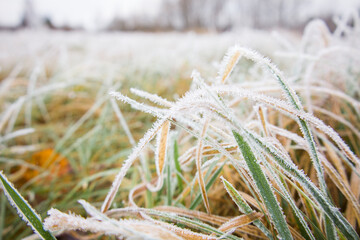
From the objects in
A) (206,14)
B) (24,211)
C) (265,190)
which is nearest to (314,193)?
(265,190)

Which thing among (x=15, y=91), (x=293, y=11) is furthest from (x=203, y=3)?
(x=15, y=91)

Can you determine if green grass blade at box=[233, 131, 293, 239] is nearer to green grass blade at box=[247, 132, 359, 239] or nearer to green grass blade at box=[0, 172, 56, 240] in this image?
green grass blade at box=[247, 132, 359, 239]

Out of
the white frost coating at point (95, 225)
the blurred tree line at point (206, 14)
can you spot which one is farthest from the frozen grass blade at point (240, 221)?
the blurred tree line at point (206, 14)

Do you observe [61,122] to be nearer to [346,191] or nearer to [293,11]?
[346,191]

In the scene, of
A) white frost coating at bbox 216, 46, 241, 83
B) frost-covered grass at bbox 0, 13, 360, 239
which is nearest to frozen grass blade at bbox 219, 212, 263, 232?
frost-covered grass at bbox 0, 13, 360, 239

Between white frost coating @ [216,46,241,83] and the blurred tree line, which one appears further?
the blurred tree line

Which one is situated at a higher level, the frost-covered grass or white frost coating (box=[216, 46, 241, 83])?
white frost coating (box=[216, 46, 241, 83])

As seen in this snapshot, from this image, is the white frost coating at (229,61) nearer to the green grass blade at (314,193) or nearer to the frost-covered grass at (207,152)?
the frost-covered grass at (207,152)
